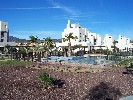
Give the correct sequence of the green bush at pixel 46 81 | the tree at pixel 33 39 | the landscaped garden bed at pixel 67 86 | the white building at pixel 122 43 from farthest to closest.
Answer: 1. the white building at pixel 122 43
2. the tree at pixel 33 39
3. the green bush at pixel 46 81
4. the landscaped garden bed at pixel 67 86

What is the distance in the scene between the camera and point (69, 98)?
19234 millimetres

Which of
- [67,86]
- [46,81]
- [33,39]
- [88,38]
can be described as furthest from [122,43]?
[46,81]

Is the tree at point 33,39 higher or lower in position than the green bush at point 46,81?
higher

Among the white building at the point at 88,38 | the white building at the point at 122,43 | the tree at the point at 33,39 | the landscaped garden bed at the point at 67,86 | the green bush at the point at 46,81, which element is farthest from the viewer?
the white building at the point at 122,43

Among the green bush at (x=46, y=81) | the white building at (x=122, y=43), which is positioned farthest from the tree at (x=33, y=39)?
the white building at (x=122, y=43)

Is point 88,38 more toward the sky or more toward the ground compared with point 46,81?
more toward the sky

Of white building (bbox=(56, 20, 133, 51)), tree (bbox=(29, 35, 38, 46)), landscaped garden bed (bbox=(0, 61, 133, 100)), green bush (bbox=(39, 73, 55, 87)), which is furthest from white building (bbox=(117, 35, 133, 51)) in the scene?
green bush (bbox=(39, 73, 55, 87))

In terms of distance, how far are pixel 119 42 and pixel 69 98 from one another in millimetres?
119076

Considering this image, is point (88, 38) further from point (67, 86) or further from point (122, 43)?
point (67, 86)

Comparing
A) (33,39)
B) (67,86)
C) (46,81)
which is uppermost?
(33,39)

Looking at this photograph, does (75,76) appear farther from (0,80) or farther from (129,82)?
(0,80)

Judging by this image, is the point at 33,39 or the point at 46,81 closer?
the point at 46,81

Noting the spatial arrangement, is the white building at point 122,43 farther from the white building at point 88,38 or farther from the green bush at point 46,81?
the green bush at point 46,81

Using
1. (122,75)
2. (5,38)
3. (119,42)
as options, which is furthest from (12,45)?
(119,42)
